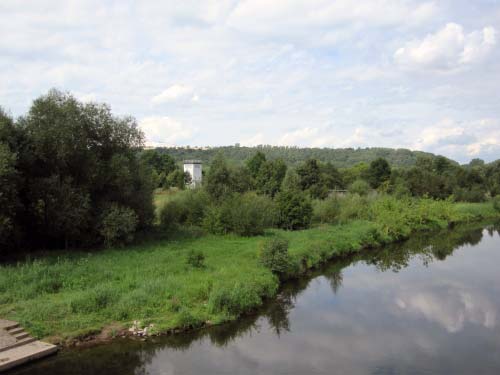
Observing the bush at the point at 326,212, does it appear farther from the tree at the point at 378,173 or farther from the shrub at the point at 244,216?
the tree at the point at 378,173

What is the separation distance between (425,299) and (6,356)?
18.0 meters

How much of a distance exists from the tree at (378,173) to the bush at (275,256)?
4797 cm

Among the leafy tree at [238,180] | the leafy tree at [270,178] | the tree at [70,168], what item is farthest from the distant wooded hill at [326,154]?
the tree at [70,168]

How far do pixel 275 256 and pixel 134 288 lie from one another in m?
7.53

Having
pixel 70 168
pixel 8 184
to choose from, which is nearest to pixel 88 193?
pixel 70 168

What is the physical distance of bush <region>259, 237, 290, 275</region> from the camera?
22.3 meters

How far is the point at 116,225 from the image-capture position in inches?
906

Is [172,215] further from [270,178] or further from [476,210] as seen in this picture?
[476,210]

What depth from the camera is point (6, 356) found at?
12.8 metres

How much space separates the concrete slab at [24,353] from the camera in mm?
12547

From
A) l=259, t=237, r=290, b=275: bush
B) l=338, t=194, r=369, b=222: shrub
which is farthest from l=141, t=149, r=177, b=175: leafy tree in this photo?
l=259, t=237, r=290, b=275: bush

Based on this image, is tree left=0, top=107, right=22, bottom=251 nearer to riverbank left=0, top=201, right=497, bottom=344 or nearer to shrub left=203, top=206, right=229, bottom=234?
riverbank left=0, top=201, right=497, bottom=344

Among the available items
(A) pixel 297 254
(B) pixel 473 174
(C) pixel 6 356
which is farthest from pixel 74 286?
(B) pixel 473 174

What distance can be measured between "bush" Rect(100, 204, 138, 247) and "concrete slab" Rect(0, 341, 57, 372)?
9423mm
